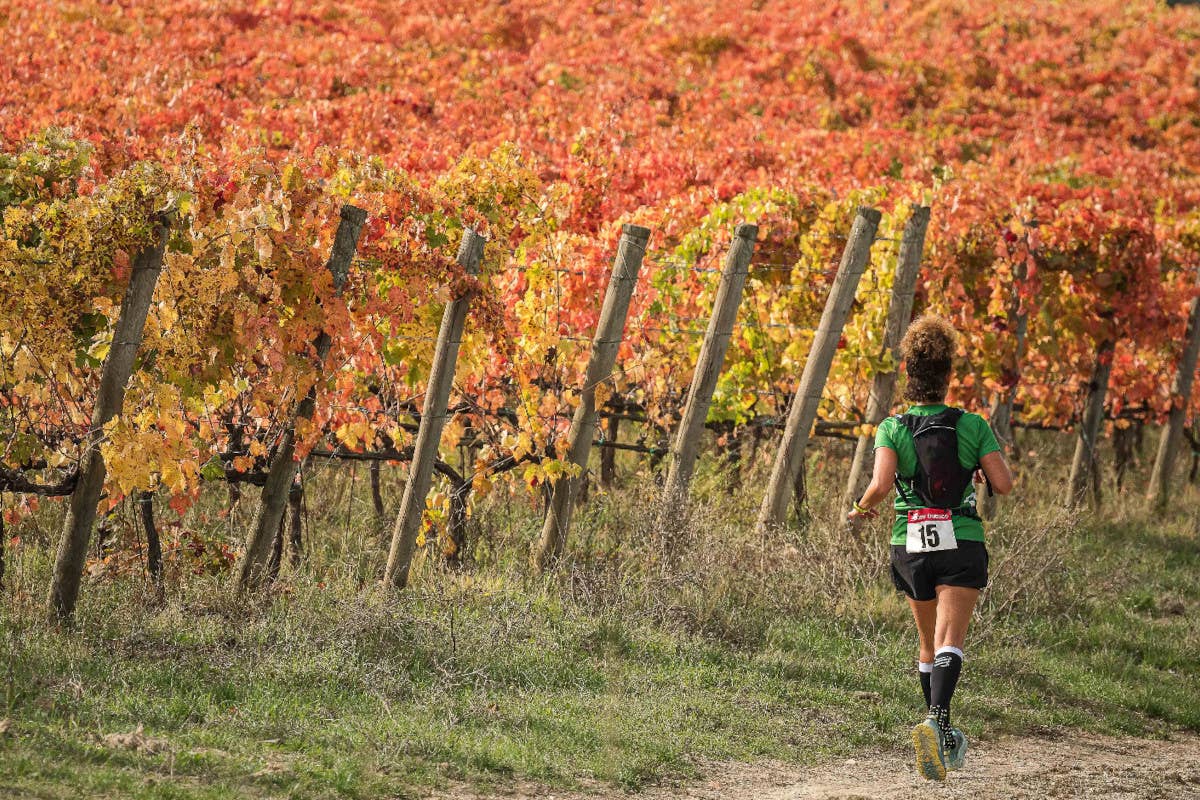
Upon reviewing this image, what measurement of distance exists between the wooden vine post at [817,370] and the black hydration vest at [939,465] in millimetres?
2819

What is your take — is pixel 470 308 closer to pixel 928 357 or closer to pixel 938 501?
pixel 928 357

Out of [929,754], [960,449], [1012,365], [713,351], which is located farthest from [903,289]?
[929,754]

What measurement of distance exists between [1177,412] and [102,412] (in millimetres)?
9276

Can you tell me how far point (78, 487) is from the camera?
557 centimetres

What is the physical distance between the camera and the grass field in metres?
4.65

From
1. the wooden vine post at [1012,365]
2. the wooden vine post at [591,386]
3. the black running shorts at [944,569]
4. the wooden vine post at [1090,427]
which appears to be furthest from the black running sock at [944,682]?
the wooden vine post at [1090,427]

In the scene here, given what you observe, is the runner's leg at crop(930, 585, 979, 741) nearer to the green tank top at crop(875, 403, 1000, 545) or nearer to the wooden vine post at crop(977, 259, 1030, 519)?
the green tank top at crop(875, 403, 1000, 545)

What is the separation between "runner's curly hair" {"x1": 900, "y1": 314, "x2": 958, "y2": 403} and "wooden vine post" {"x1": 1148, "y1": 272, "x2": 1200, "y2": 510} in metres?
7.15

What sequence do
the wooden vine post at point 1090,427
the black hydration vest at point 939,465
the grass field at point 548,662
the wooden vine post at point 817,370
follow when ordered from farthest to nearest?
the wooden vine post at point 1090,427
the wooden vine post at point 817,370
the black hydration vest at point 939,465
the grass field at point 548,662

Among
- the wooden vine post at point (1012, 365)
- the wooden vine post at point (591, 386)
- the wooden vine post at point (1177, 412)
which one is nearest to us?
the wooden vine post at point (591, 386)

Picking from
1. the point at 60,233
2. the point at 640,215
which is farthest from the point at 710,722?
the point at 640,215

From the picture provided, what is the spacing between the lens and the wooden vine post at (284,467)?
→ 6074 millimetres

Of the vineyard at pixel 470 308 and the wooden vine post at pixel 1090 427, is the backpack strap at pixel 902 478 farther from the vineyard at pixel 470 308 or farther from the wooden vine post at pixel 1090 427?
the wooden vine post at pixel 1090 427

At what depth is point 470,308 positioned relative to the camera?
21.8 feet
